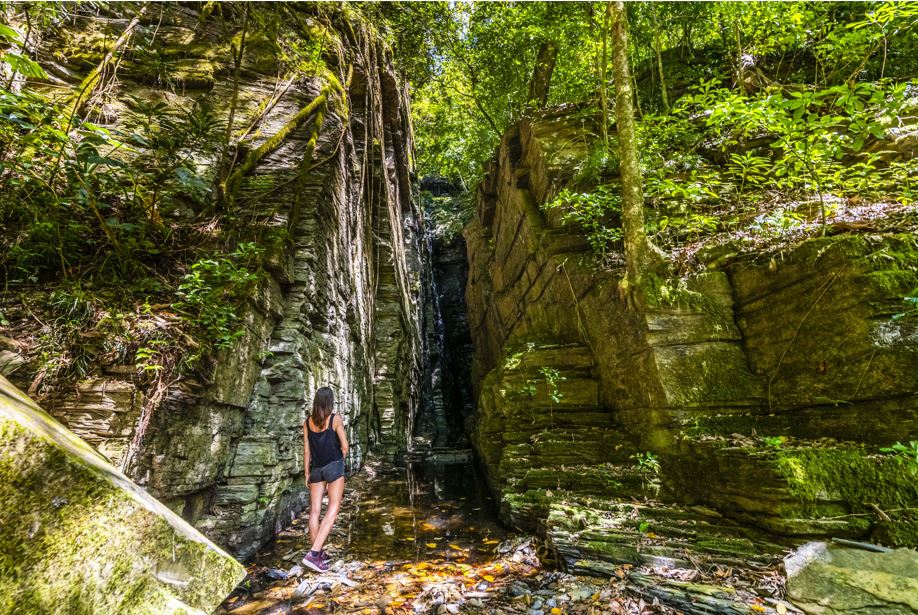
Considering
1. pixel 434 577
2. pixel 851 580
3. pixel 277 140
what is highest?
pixel 277 140

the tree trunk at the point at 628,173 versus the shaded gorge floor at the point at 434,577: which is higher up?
the tree trunk at the point at 628,173

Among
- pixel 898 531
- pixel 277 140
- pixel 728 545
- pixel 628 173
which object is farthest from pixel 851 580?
pixel 277 140

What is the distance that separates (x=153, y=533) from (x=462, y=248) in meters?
24.5

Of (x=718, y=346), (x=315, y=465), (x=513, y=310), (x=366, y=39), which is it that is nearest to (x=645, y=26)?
(x=366, y=39)

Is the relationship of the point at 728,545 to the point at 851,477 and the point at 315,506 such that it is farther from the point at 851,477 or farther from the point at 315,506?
the point at 315,506

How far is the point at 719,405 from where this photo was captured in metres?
4.87

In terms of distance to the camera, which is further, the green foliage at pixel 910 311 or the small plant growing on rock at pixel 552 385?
the small plant growing on rock at pixel 552 385

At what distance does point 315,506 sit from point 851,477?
5389 millimetres

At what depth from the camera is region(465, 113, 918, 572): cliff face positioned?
3.68 metres

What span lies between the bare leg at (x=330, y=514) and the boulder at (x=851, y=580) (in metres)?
4.22

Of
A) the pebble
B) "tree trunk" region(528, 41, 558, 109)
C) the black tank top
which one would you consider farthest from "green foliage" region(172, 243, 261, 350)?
"tree trunk" region(528, 41, 558, 109)

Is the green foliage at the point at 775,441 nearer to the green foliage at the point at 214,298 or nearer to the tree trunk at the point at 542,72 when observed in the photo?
the green foliage at the point at 214,298

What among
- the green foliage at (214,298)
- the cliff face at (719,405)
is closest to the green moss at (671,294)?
the cliff face at (719,405)

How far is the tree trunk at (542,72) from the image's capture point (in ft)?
41.0
